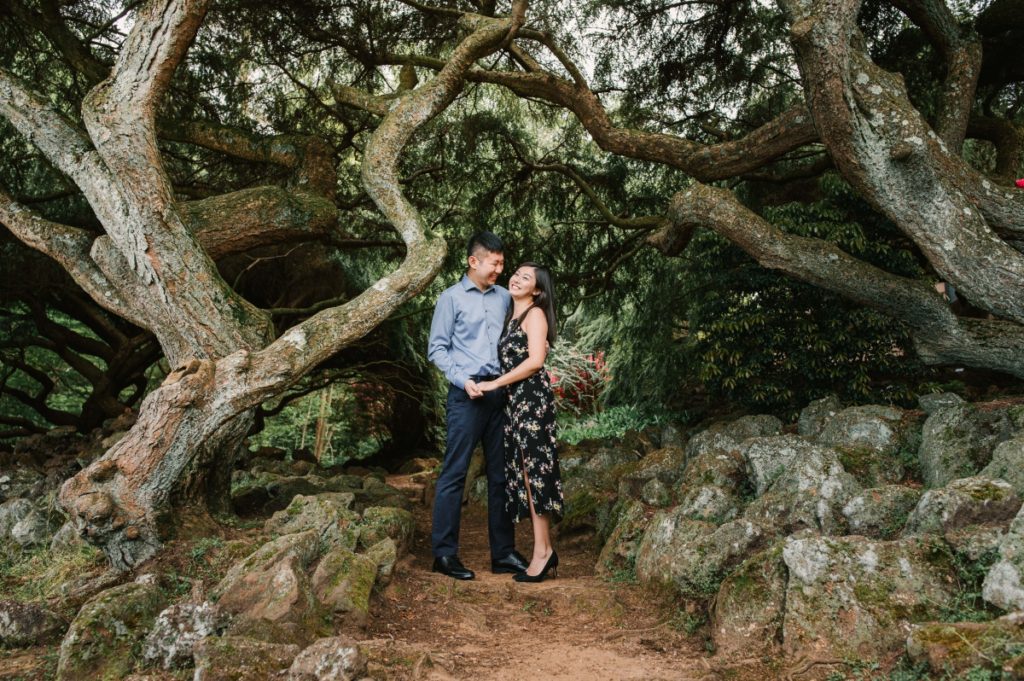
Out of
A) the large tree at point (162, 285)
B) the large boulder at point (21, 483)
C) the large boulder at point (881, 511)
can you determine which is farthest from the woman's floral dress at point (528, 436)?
the large boulder at point (21, 483)

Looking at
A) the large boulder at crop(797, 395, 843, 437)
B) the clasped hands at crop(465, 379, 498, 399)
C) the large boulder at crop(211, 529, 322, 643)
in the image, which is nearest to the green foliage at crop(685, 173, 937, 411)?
the large boulder at crop(797, 395, 843, 437)

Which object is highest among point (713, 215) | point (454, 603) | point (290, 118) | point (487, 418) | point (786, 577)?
point (290, 118)

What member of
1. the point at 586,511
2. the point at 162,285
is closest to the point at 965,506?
the point at 586,511

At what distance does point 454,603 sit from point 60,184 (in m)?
5.82

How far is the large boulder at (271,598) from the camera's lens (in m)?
3.09

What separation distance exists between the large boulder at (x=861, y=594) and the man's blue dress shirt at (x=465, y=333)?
1952 millimetres

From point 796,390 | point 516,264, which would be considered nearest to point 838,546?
point 796,390

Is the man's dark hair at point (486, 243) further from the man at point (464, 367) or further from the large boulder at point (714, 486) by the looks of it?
the large boulder at point (714, 486)

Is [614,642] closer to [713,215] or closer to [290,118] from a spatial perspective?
[713,215]

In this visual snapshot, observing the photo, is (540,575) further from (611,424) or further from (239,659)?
(611,424)

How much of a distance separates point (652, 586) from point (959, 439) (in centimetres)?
175

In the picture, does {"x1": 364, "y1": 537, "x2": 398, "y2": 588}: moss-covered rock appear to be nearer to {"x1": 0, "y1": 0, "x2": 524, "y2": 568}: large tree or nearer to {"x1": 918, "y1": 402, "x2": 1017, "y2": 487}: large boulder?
{"x1": 0, "y1": 0, "x2": 524, "y2": 568}: large tree

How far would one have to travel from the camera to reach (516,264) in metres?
7.94

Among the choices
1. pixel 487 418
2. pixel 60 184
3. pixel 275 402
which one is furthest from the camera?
pixel 275 402
